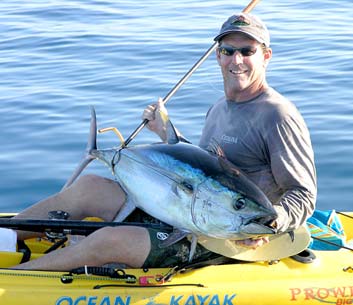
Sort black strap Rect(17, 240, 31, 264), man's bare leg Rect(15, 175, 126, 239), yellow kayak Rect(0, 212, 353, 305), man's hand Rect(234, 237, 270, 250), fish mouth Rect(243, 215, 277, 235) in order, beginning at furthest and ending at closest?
man's bare leg Rect(15, 175, 126, 239), black strap Rect(17, 240, 31, 264), yellow kayak Rect(0, 212, 353, 305), man's hand Rect(234, 237, 270, 250), fish mouth Rect(243, 215, 277, 235)

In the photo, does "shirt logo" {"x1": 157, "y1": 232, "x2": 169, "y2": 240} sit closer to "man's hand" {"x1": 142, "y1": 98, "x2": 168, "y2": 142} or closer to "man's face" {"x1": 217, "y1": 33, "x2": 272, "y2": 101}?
"man's hand" {"x1": 142, "y1": 98, "x2": 168, "y2": 142}

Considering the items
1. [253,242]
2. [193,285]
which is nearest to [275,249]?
[253,242]

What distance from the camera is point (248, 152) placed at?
483 centimetres

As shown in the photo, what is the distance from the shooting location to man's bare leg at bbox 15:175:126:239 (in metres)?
5.26

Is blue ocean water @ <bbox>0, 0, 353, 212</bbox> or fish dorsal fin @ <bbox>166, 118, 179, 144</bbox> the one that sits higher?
fish dorsal fin @ <bbox>166, 118, 179, 144</bbox>

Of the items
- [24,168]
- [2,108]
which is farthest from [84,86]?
[24,168]

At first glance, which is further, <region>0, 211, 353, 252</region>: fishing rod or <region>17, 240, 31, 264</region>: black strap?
<region>17, 240, 31, 264</region>: black strap

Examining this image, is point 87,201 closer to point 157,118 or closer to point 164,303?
point 157,118

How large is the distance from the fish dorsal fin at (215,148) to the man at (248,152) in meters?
0.03

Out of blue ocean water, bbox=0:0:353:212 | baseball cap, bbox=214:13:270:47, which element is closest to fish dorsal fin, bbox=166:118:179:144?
baseball cap, bbox=214:13:270:47

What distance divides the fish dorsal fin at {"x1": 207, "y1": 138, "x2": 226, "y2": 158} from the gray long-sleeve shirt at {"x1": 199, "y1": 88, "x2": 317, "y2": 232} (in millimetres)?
41

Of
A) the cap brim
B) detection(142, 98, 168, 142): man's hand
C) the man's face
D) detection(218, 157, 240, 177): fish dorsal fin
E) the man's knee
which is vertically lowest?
the cap brim

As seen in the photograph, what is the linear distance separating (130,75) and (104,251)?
6334mm

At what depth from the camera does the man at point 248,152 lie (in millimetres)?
4652
